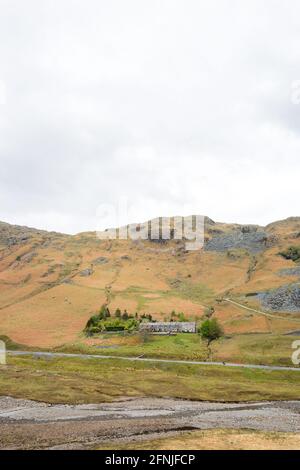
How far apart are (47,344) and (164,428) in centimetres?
10829

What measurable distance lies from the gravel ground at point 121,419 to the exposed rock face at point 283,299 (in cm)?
9029

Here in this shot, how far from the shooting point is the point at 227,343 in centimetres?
13750

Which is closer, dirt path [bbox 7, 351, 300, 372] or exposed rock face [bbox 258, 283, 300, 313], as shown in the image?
dirt path [bbox 7, 351, 300, 372]

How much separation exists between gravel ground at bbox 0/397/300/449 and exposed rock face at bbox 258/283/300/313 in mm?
90288

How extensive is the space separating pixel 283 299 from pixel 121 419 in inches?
4863

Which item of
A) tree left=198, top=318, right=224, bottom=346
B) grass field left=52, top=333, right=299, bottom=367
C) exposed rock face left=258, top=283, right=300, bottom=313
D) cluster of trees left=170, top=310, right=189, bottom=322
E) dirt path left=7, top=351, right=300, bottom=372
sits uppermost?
exposed rock face left=258, top=283, right=300, bottom=313

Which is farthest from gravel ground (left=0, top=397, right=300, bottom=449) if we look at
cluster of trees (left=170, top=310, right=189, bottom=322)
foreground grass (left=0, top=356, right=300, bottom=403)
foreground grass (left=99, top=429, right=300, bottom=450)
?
cluster of trees (left=170, top=310, right=189, bottom=322)

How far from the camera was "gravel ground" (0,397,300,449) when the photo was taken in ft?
154

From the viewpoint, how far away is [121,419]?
192ft

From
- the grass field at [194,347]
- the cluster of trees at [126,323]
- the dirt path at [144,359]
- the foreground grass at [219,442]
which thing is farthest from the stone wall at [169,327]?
the foreground grass at [219,442]

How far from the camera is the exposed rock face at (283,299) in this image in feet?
539

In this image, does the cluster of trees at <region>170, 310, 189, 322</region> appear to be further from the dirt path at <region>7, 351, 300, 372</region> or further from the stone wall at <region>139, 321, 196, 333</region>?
the dirt path at <region>7, 351, 300, 372</region>
